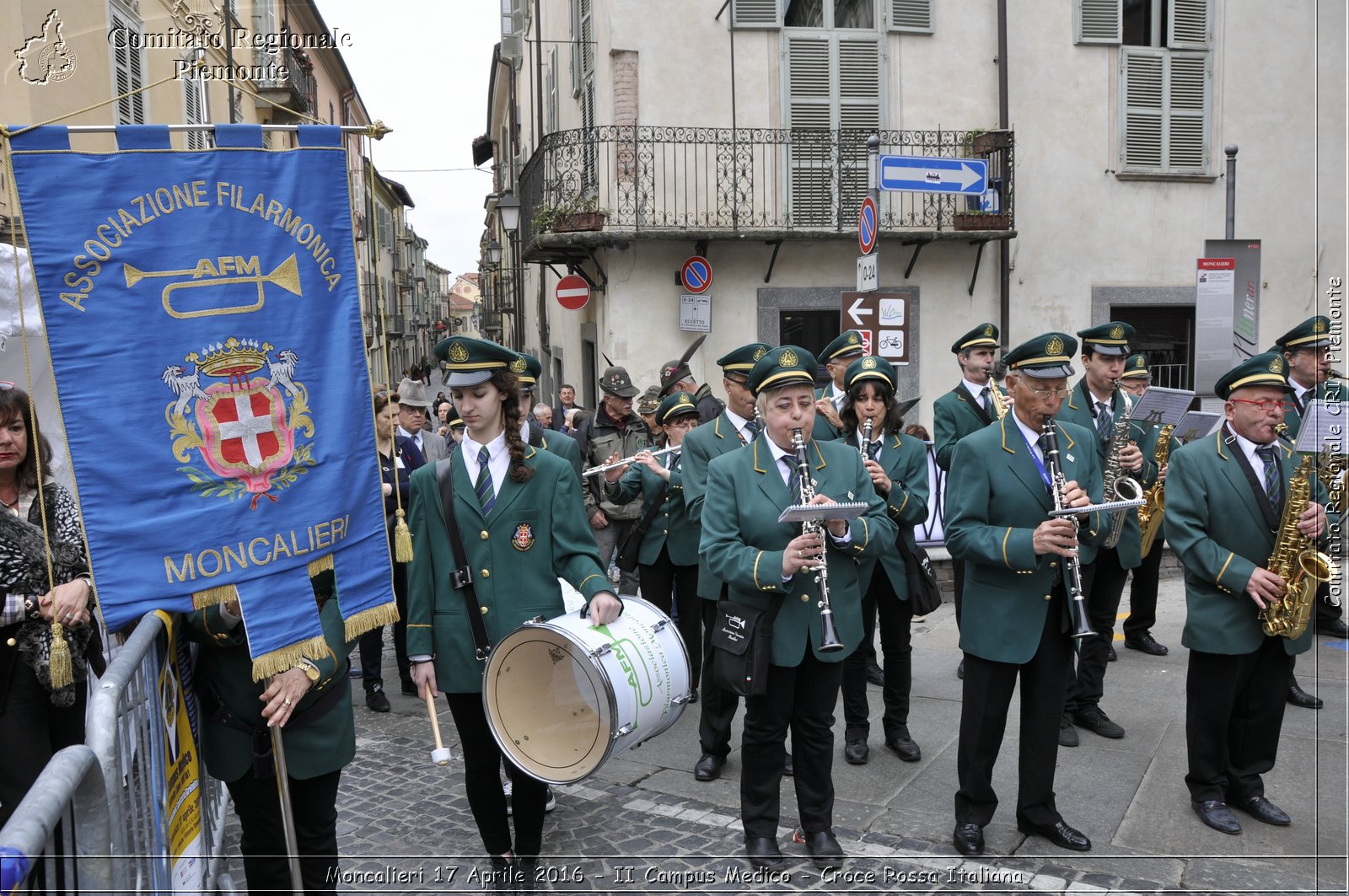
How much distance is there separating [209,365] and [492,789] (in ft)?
7.05

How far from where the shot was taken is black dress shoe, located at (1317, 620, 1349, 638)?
823 cm

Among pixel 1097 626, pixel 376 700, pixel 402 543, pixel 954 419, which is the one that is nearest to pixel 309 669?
pixel 402 543

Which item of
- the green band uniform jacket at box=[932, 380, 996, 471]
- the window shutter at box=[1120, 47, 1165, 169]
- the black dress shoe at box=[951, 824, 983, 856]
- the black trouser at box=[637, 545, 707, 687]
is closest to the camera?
the black dress shoe at box=[951, 824, 983, 856]

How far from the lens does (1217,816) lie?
5047 mm

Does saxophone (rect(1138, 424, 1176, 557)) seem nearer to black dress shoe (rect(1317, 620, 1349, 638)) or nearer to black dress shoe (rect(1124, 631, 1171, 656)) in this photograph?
black dress shoe (rect(1124, 631, 1171, 656))

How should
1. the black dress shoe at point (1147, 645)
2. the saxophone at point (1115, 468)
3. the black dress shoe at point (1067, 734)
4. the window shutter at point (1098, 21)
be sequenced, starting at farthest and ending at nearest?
the window shutter at point (1098, 21) < the black dress shoe at point (1147, 645) < the saxophone at point (1115, 468) < the black dress shoe at point (1067, 734)

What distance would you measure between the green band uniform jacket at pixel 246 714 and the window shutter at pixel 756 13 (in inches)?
516

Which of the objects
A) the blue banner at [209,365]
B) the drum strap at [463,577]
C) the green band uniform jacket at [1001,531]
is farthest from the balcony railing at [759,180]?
the blue banner at [209,365]

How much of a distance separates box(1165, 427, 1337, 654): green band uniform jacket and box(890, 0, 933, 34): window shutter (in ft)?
38.8

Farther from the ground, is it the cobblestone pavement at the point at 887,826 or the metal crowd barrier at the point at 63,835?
the metal crowd barrier at the point at 63,835

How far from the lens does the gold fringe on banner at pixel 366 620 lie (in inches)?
147

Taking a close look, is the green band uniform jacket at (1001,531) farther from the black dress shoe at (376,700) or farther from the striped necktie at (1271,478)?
the black dress shoe at (376,700)

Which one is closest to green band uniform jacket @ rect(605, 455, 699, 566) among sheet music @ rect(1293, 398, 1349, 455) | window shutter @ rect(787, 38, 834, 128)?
sheet music @ rect(1293, 398, 1349, 455)

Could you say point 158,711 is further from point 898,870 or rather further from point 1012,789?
point 1012,789
